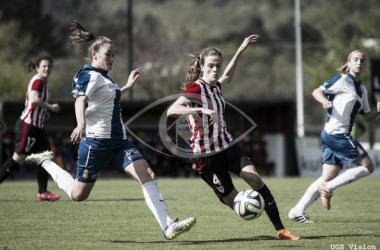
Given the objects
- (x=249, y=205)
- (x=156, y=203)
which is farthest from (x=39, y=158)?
(x=249, y=205)

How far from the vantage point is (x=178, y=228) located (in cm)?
710

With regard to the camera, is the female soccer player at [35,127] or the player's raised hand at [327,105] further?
the female soccer player at [35,127]

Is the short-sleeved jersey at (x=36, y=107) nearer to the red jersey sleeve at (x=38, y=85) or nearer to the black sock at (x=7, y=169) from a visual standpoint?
the red jersey sleeve at (x=38, y=85)

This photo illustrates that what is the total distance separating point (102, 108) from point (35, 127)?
4.63 meters

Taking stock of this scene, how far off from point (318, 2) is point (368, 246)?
81853mm

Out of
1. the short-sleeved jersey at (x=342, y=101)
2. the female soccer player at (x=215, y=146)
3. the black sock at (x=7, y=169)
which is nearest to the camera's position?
the female soccer player at (x=215, y=146)

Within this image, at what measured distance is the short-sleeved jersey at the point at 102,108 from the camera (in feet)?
24.7

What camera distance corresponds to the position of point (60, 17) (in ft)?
244

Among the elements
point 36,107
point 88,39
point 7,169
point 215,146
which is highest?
point 88,39

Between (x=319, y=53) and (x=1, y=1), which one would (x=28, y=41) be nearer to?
(x=1, y=1)

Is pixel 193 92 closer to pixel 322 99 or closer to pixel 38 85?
pixel 322 99

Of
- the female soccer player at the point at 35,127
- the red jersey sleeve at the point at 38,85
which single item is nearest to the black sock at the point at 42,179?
the female soccer player at the point at 35,127

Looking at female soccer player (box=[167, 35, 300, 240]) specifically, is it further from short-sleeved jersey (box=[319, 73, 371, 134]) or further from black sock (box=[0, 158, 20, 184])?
black sock (box=[0, 158, 20, 184])

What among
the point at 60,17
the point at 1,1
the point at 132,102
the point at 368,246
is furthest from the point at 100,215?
the point at 60,17
